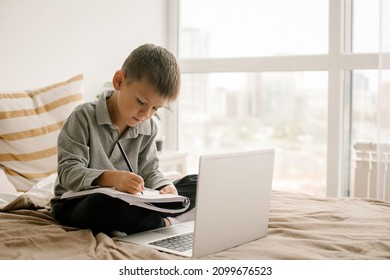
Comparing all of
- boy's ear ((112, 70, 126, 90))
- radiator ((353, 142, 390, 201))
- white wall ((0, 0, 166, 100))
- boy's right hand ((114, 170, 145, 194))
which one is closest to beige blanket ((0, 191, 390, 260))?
boy's right hand ((114, 170, 145, 194))

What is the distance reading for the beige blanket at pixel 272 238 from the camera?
1.19 metres

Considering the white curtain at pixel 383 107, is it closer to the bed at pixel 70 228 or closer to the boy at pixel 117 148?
the bed at pixel 70 228

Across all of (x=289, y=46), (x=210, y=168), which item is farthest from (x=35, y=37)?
(x=210, y=168)

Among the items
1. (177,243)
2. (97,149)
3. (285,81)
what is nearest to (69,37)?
(285,81)

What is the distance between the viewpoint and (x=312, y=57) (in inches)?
112

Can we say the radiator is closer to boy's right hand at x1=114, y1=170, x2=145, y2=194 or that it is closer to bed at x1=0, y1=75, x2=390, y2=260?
bed at x1=0, y1=75, x2=390, y2=260

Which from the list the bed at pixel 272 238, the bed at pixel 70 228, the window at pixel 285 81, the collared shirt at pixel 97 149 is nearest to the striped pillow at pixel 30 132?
the bed at pixel 70 228

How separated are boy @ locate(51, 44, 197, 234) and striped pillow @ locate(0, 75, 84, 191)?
49 centimetres

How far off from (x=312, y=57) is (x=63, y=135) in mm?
1718

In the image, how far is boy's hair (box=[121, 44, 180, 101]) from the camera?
59.0 inches

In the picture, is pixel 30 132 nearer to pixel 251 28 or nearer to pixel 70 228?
pixel 70 228

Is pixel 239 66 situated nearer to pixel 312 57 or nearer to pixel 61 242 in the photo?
pixel 312 57

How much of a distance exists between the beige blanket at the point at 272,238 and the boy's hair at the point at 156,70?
1.47 ft

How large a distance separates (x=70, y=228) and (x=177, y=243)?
1.05ft
